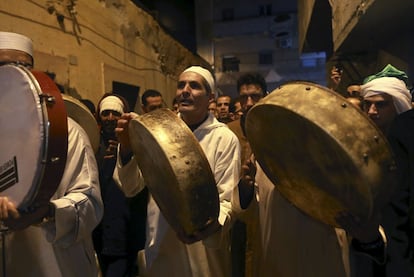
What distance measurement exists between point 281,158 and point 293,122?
1.05 feet

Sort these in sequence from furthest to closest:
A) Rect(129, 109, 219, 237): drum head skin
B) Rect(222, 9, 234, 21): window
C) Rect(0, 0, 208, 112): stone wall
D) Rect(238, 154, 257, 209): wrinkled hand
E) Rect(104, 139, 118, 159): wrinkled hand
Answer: Rect(222, 9, 234, 21): window → Rect(0, 0, 208, 112): stone wall → Rect(104, 139, 118, 159): wrinkled hand → Rect(238, 154, 257, 209): wrinkled hand → Rect(129, 109, 219, 237): drum head skin

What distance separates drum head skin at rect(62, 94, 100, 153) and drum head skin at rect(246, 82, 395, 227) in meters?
1.21

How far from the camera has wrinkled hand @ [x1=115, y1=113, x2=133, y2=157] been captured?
2.20 meters

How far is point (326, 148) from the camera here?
145cm

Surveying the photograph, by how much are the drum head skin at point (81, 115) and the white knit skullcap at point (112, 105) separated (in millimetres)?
1019

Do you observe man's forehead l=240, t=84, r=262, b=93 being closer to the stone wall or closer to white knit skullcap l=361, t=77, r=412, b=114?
white knit skullcap l=361, t=77, r=412, b=114

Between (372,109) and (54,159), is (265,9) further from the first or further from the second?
(54,159)

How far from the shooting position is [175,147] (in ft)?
5.71

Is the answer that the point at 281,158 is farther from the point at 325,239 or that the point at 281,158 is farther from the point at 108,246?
the point at 108,246

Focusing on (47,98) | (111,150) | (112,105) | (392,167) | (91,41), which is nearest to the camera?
(392,167)

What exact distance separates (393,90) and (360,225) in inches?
45.4

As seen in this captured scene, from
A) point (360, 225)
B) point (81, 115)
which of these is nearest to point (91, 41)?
point (81, 115)

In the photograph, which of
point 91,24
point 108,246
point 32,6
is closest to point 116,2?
point 91,24

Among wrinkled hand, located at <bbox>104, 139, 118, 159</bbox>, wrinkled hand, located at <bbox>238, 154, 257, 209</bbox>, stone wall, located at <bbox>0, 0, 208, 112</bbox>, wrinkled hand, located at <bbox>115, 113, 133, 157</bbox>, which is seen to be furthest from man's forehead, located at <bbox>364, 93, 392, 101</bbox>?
stone wall, located at <bbox>0, 0, 208, 112</bbox>
